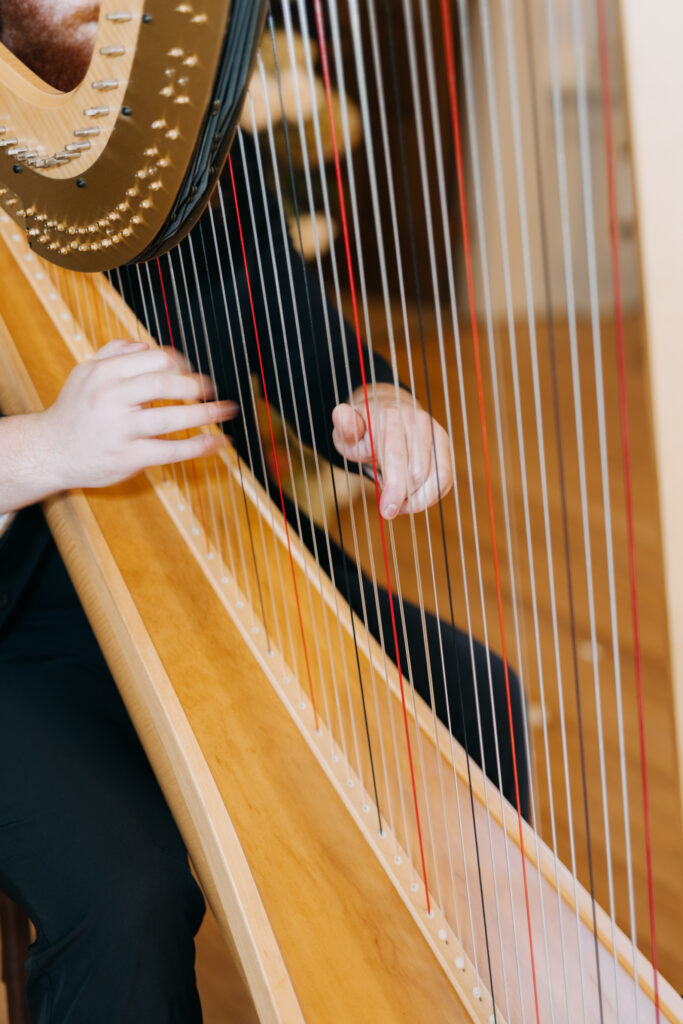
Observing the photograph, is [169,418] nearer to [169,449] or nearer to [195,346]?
[169,449]

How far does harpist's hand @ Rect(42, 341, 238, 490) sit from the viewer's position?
704 millimetres

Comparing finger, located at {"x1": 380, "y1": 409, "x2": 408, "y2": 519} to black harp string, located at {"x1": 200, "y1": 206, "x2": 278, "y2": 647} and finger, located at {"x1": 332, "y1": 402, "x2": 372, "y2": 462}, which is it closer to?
finger, located at {"x1": 332, "y1": 402, "x2": 372, "y2": 462}

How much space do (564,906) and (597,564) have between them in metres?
1.18

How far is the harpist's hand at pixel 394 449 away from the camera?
25.8 inches

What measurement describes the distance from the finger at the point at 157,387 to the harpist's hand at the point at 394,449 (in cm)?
12

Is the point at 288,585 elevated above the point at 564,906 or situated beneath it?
elevated above

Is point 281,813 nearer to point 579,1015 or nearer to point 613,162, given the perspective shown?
point 579,1015

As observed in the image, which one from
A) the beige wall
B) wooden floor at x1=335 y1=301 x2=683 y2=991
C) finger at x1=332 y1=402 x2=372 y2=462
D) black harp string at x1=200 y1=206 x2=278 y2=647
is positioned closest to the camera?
the beige wall

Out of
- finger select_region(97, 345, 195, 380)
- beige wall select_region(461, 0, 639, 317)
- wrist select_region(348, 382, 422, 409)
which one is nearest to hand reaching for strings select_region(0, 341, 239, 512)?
finger select_region(97, 345, 195, 380)

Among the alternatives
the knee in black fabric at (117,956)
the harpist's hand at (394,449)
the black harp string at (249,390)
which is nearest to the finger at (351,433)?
the harpist's hand at (394,449)

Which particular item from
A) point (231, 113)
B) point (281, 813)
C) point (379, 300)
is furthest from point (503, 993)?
point (231, 113)

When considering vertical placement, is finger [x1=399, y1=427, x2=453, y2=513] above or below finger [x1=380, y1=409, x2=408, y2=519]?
below

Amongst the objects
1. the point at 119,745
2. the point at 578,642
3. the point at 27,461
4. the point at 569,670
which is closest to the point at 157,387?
the point at 27,461

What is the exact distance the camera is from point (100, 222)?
0.68 metres
